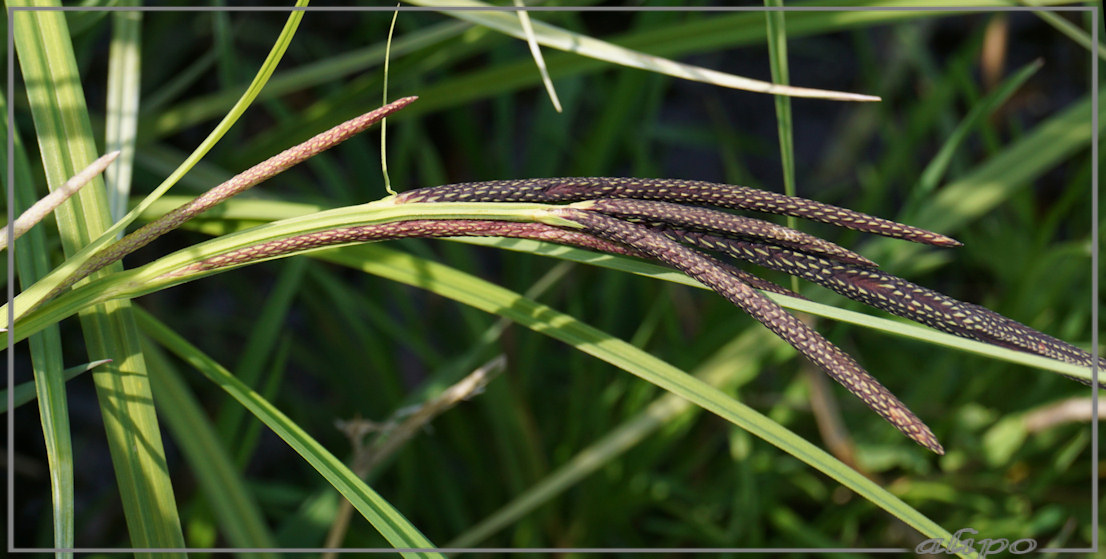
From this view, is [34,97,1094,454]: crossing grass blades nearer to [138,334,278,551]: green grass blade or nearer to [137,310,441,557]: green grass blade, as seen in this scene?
[137,310,441,557]: green grass blade

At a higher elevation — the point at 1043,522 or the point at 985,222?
the point at 985,222

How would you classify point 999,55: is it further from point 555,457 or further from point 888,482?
point 555,457

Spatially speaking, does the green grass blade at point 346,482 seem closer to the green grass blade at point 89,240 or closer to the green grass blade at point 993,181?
the green grass blade at point 89,240

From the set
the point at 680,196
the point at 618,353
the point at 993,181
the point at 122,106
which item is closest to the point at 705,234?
the point at 680,196

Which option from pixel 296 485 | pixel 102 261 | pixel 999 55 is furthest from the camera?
pixel 999 55

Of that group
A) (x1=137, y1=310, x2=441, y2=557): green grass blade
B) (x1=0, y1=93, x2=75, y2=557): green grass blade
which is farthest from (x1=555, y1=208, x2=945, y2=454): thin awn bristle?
(x1=0, y1=93, x2=75, y2=557): green grass blade

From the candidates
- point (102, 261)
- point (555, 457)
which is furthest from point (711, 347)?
point (102, 261)

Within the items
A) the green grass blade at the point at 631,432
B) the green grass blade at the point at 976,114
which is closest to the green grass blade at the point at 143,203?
the green grass blade at the point at 631,432
